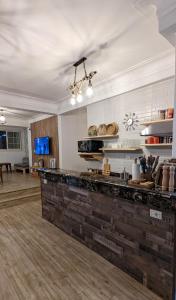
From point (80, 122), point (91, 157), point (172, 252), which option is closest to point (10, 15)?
point (172, 252)

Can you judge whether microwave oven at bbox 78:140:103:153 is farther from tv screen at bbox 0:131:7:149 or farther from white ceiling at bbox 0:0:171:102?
tv screen at bbox 0:131:7:149

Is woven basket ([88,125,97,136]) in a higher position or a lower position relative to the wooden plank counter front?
higher

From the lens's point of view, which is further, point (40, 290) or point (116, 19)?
point (116, 19)

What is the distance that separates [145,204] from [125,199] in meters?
0.25

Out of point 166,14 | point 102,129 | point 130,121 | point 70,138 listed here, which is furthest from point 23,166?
point 166,14

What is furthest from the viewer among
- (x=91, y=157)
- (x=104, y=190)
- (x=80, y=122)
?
(x=80, y=122)

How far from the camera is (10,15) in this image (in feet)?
6.13

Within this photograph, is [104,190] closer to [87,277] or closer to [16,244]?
[87,277]

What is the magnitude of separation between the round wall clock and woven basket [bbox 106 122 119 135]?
0.71 feet

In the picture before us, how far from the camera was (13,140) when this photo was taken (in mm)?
9492

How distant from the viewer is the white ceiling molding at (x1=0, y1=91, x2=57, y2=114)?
4.37 meters

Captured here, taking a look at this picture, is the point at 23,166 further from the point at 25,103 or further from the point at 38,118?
the point at 25,103

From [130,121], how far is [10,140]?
7.76 meters

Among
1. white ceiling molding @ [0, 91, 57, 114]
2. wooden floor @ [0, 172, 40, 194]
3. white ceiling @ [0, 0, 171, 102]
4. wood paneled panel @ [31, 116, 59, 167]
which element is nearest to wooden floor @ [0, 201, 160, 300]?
wooden floor @ [0, 172, 40, 194]
